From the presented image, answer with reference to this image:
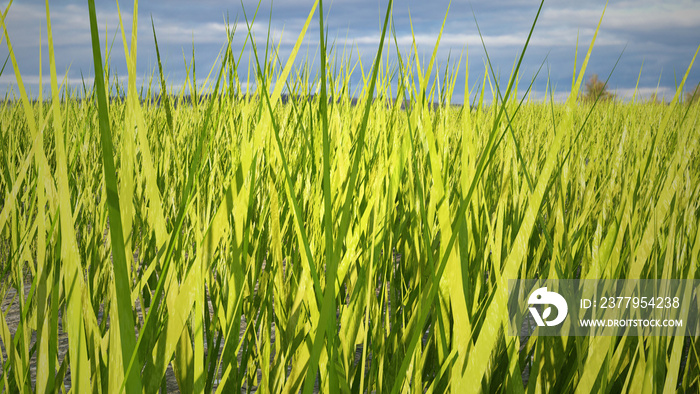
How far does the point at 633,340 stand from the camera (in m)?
0.62

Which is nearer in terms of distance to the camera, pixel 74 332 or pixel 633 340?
pixel 74 332

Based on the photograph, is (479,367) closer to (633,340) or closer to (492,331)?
(492,331)

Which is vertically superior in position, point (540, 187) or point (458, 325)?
point (540, 187)

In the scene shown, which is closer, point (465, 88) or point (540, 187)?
point (540, 187)

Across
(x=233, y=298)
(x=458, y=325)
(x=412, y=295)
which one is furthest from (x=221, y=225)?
(x=412, y=295)

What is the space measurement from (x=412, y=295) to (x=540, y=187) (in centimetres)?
35

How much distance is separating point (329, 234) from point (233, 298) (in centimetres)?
24

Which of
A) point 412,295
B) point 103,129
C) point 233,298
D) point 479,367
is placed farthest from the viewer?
point 412,295

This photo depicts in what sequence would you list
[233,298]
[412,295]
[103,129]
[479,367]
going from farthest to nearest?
[412,295] < [233,298] < [479,367] < [103,129]

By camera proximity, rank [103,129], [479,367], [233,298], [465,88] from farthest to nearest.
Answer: [465,88] < [233,298] < [479,367] < [103,129]

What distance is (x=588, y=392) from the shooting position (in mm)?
446

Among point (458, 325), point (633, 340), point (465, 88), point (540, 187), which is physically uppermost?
point (465, 88)

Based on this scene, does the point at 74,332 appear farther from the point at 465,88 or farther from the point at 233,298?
the point at 465,88

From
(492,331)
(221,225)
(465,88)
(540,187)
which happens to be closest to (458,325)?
(492,331)
